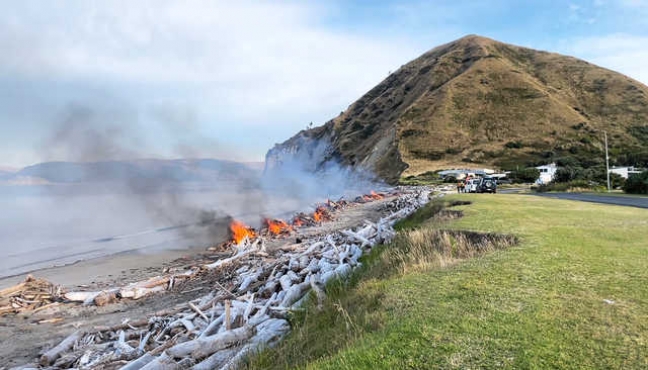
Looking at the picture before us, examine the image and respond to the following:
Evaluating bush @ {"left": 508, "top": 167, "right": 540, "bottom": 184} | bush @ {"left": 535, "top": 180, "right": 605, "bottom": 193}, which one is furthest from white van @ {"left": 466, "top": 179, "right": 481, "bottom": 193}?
bush @ {"left": 508, "top": 167, "right": 540, "bottom": 184}

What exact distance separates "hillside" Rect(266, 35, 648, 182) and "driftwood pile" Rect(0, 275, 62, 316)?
251ft

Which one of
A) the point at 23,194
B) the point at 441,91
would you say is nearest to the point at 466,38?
the point at 441,91

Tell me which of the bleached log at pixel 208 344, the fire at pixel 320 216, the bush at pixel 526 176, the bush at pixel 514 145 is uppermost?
the bush at pixel 514 145

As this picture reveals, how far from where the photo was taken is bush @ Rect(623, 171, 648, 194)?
28.8 m

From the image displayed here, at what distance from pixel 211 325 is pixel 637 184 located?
1306 inches

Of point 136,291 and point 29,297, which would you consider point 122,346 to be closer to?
point 136,291

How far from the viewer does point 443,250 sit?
931 centimetres

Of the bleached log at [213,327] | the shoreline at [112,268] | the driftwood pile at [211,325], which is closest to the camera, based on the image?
the driftwood pile at [211,325]

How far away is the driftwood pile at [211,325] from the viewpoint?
6578 mm

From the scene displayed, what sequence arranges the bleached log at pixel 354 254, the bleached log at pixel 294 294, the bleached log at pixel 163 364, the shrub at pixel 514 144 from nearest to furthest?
the bleached log at pixel 163 364 → the bleached log at pixel 294 294 → the bleached log at pixel 354 254 → the shrub at pixel 514 144

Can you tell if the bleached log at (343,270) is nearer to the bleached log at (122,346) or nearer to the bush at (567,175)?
the bleached log at (122,346)

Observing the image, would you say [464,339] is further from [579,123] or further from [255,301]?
[579,123]

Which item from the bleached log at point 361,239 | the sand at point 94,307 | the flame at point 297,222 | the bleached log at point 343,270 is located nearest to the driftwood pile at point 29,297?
the sand at point 94,307

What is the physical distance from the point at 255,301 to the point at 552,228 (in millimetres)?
7757
